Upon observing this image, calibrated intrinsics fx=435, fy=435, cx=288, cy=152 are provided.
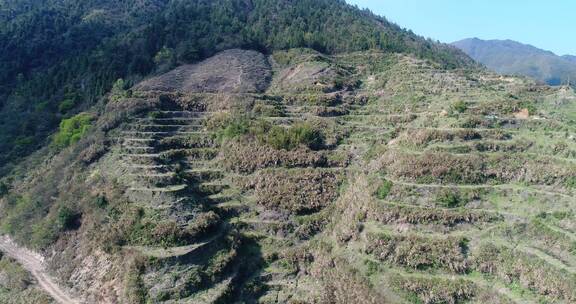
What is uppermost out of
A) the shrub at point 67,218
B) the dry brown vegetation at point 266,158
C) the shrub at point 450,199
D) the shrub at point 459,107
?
the shrub at point 459,107

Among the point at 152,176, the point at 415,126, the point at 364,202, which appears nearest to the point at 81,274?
the point at 152,176

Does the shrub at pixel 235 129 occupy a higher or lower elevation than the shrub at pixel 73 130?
higher

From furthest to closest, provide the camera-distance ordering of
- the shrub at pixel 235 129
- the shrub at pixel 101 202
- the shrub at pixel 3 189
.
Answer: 1. the shrub at pixel 3 189
2. the shrub at pixel 235 129
3. the shrub at pixel 101 202

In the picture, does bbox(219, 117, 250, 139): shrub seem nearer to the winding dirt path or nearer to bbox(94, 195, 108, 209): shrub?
bbox(94, 195, 108, 209): shrub

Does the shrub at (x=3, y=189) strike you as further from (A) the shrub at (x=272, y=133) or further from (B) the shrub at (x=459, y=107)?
(B) the shrub at (x=459, y=107)

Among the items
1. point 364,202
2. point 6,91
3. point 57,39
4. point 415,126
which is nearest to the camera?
point 364,202

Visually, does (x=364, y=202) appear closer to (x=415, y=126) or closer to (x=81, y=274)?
(x=415, y=126)

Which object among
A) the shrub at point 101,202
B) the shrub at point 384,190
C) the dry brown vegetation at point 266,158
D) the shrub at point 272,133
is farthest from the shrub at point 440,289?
the shrub at point 101,202
